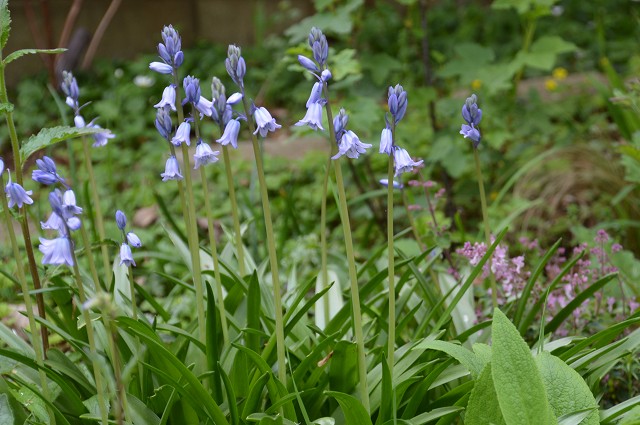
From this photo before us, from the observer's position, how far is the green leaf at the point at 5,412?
Answer: 1972 millimetres

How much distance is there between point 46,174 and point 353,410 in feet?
3.06

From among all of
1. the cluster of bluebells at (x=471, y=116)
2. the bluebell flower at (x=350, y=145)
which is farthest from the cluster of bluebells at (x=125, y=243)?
the cluster of bluebells at (x=471, y=116)

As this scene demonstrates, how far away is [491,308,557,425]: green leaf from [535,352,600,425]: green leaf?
14 centimetres

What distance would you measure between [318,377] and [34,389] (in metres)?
0.75

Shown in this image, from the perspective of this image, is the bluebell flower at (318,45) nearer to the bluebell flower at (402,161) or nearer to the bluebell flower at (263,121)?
the bluebell flower at (263,121)

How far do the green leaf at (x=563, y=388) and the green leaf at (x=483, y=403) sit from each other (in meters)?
0.13

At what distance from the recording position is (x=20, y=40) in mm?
7414

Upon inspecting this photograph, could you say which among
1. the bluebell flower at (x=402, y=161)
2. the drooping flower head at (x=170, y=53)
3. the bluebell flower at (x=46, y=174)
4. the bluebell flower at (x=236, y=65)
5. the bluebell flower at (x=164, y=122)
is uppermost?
the drooping flower head at (x=170, y=53)

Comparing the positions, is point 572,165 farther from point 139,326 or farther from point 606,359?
point 139,326

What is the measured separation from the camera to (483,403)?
197 cm

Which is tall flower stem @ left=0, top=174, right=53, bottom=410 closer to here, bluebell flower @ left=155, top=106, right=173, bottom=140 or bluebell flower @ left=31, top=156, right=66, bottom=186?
bluebell flower @ left=31, top=156, right=66, bottom=186

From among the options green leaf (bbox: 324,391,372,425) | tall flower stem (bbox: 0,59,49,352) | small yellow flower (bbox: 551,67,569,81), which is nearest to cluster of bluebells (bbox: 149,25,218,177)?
tall flower stem (bbox: 0,59,49,352)

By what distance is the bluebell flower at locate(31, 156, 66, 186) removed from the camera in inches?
75.2

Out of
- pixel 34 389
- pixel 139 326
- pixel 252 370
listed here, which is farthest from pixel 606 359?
pixel 34 389
